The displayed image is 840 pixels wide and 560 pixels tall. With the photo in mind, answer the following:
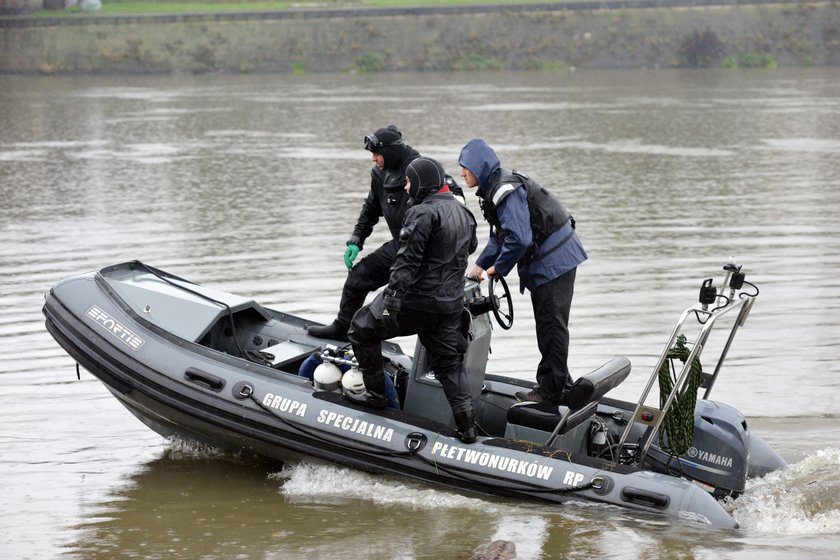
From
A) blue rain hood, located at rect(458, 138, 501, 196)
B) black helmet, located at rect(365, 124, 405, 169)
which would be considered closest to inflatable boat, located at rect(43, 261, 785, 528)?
blue rain hood, located at rect(458, 138, 501, 196)

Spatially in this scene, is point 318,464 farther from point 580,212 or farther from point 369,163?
point 369,163

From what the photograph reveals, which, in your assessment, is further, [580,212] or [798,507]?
[580,212]

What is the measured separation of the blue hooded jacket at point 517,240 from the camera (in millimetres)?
6027

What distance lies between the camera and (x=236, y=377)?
21.5ft

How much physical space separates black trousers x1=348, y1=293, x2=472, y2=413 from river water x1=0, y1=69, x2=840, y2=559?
0.51m

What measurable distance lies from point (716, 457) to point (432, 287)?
1576mm

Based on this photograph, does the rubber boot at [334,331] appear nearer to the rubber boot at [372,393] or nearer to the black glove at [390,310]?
the rubber boot at [372,393]

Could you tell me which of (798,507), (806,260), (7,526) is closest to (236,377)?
(7,526)

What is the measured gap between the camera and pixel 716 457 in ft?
19.9

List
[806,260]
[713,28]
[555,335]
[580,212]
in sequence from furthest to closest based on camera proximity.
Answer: [713,28] → [580,212] → [806,260] → [555,335]

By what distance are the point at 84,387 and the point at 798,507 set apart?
15.1 feet

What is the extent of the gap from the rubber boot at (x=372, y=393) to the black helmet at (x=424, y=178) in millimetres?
940

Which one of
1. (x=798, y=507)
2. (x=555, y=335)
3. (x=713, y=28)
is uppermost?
(x=713, y=28)

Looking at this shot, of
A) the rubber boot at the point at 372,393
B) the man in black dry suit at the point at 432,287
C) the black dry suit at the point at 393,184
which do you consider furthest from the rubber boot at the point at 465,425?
the black dry suit at the point at 393,184
